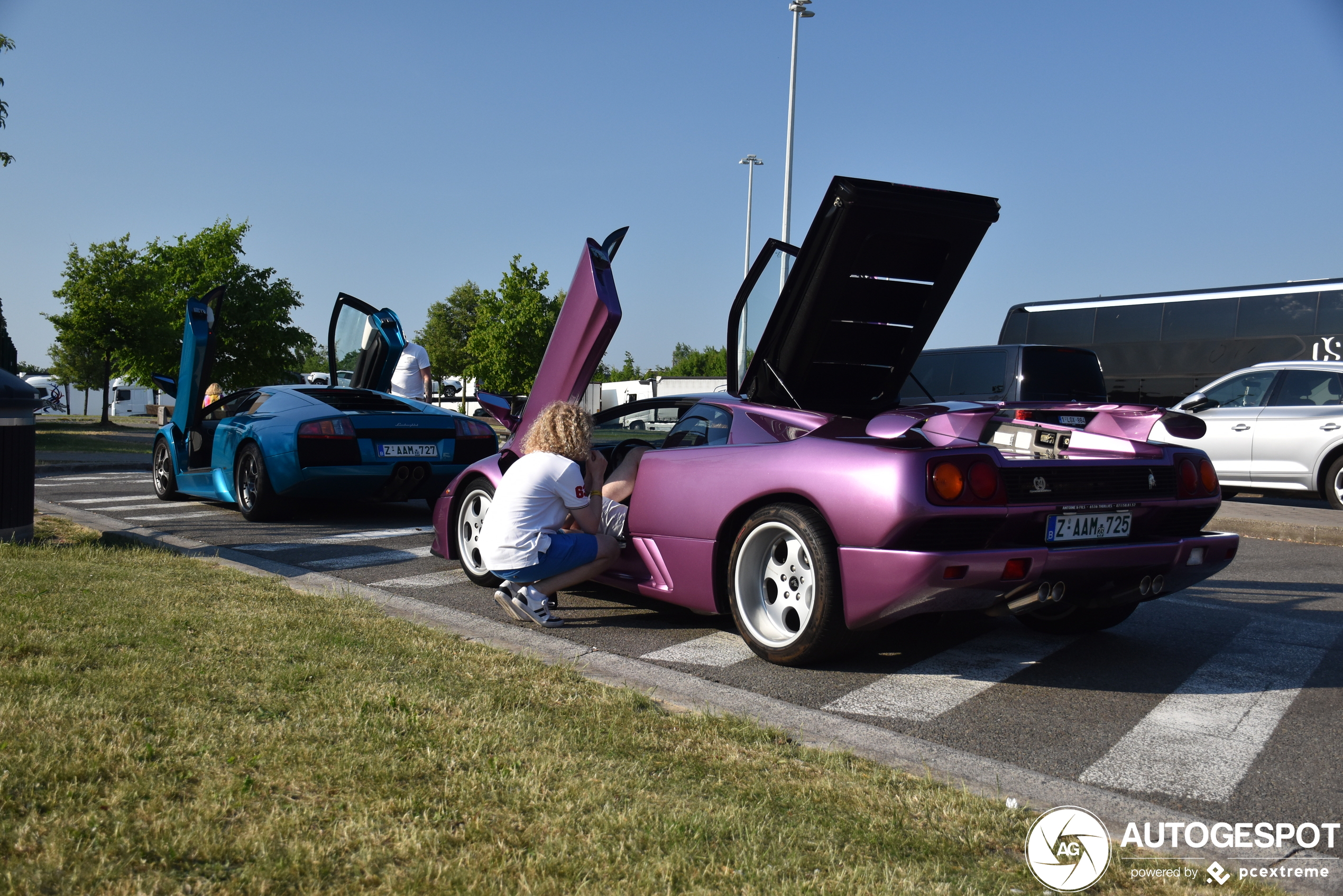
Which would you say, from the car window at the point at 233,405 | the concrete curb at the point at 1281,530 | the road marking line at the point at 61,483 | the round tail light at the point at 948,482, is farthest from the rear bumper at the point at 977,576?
the road marking line at the point at 61,483

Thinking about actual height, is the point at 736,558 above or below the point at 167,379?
below

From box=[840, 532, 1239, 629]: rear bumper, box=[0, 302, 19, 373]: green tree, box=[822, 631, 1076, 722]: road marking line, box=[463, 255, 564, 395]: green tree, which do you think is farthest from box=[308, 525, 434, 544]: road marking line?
box=[463, 255, 564, 395]: green tree

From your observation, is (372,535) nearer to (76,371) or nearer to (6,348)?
(6,348)

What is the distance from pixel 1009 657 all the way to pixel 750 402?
67.3 inches

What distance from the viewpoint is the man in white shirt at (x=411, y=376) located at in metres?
10.8

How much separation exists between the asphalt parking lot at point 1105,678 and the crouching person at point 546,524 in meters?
0.21

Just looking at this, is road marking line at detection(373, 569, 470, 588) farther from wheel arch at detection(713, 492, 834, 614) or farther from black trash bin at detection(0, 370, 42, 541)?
black trash bin at detection(0, 370, 42, 541)

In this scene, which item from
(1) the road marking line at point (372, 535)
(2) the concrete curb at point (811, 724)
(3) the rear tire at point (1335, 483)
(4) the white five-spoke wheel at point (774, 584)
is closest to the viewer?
(2) the concrete curb at point (811, 724)

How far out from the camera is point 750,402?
5.09 m

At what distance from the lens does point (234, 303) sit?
40344mm

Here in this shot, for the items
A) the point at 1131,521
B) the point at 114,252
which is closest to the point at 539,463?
the point at 1131,521

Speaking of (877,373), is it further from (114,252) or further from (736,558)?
(114,252)

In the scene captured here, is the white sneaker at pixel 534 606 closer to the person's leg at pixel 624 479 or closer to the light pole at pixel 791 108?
the person's leg at pixel 624 479

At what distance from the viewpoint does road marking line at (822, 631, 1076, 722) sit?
385 centimetres
